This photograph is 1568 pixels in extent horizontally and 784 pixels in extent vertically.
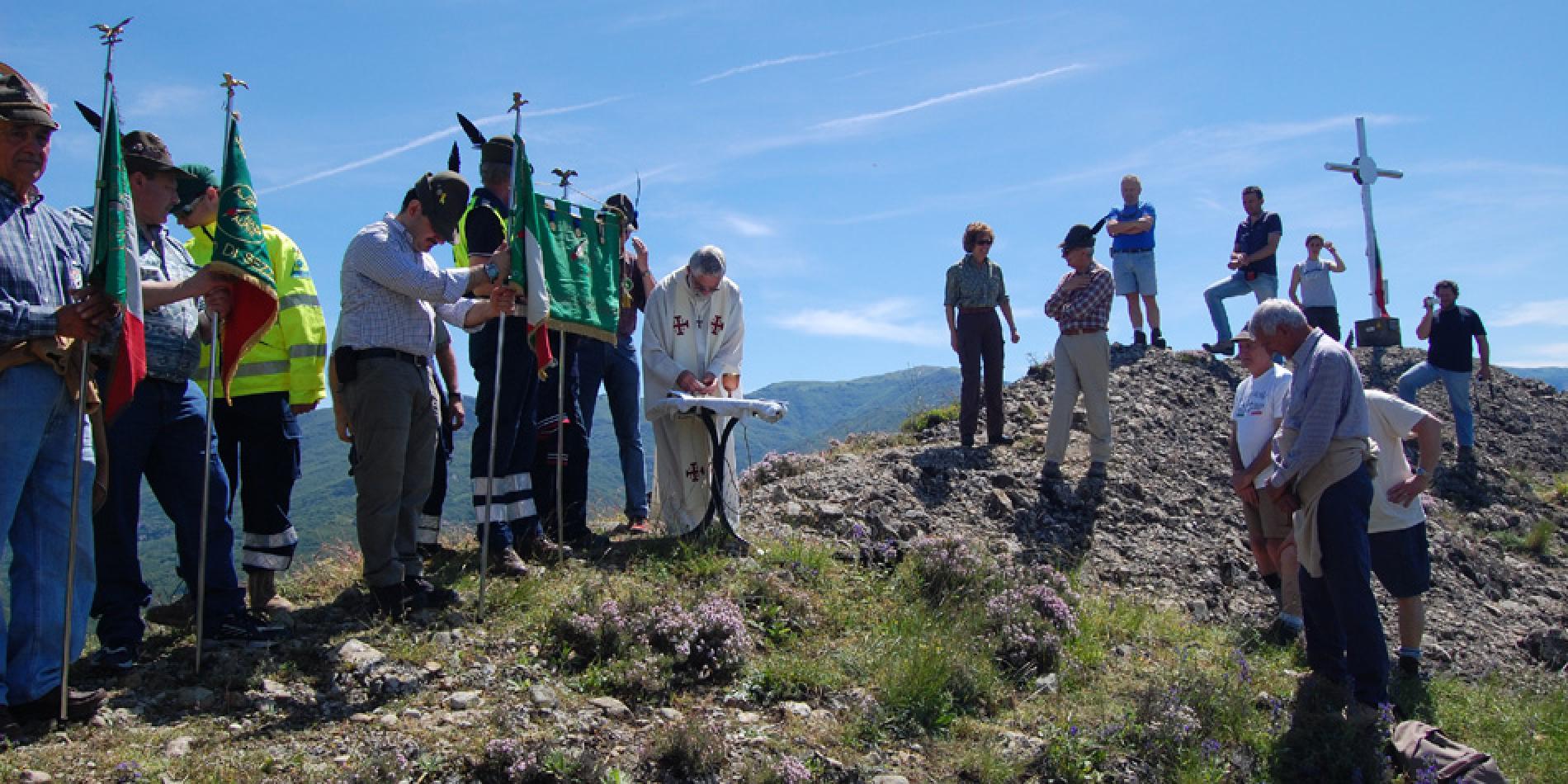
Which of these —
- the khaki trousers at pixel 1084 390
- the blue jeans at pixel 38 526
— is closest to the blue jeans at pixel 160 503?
the blue jeans at pixel 38 526

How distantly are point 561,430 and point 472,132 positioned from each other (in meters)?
1.94

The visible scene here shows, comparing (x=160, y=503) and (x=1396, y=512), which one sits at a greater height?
(x=160, y=503)

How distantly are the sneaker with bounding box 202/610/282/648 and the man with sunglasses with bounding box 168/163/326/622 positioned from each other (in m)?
0.38

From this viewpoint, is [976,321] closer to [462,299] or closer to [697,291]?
[697,291]

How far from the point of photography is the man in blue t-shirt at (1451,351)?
13297mm

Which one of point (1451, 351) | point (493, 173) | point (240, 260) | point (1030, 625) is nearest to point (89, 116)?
point (240, 260)

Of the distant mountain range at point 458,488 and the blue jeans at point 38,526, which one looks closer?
the blue jeans at point 38,526

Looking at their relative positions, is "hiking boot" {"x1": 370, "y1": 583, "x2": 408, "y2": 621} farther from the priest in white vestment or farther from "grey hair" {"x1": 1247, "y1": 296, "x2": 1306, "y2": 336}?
"grey hair" {"x1": 1247, "y1": 296, "x2": 1306, "y2": 336}

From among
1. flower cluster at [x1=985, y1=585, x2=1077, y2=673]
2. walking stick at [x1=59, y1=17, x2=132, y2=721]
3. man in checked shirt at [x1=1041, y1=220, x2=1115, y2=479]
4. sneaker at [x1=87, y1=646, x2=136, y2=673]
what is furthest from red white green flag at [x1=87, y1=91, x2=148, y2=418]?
man in checked shirt at [x1=1041, y1=220, x2=1115, y2=479]

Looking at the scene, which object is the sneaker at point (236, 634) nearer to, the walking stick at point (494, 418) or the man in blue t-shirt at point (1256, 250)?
the walking stick at point (494, 418)

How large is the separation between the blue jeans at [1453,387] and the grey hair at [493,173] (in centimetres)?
1140

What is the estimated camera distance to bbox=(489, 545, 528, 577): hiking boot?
6.81 metres

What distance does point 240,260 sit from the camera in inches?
201

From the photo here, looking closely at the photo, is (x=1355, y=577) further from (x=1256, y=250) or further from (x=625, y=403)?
(x=1256, y=250)
